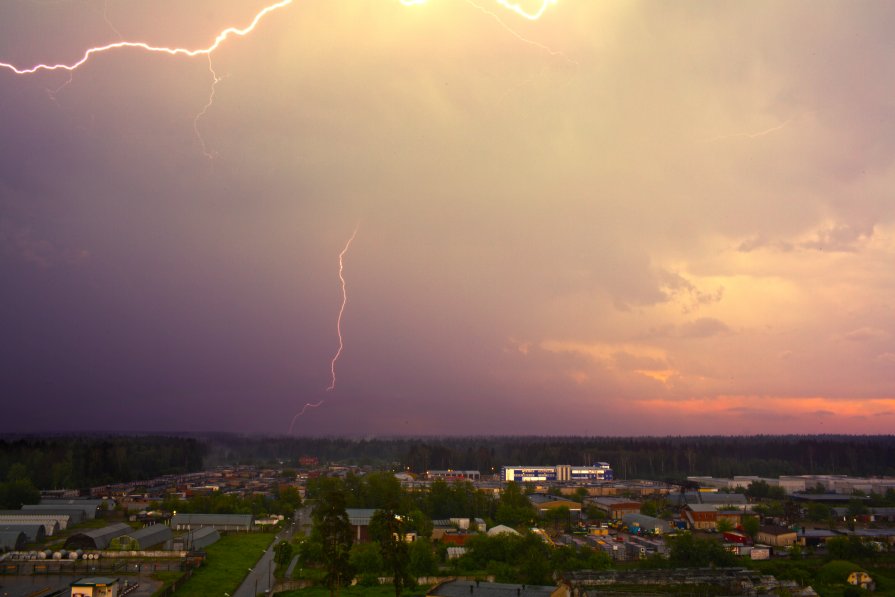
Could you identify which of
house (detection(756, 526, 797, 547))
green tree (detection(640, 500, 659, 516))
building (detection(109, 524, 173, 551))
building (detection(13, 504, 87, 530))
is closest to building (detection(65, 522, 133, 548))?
building (detection(109, 524, 173, 551))

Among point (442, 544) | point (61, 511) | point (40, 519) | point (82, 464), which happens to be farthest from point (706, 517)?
point (82, 464)

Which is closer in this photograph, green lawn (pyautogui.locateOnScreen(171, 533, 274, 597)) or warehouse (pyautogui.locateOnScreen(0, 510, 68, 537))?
green lawn (pyautogui.locateOnScreen(171, 533, 274, 597))

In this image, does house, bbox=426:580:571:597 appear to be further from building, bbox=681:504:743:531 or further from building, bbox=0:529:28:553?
building, bbox=681:504:743:531

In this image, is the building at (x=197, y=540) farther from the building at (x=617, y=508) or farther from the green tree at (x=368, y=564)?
the building at (x=617, y=508)

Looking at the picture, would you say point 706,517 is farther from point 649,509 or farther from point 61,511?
point 61,511

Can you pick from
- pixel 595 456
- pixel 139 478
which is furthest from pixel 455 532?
pixel 595 456
